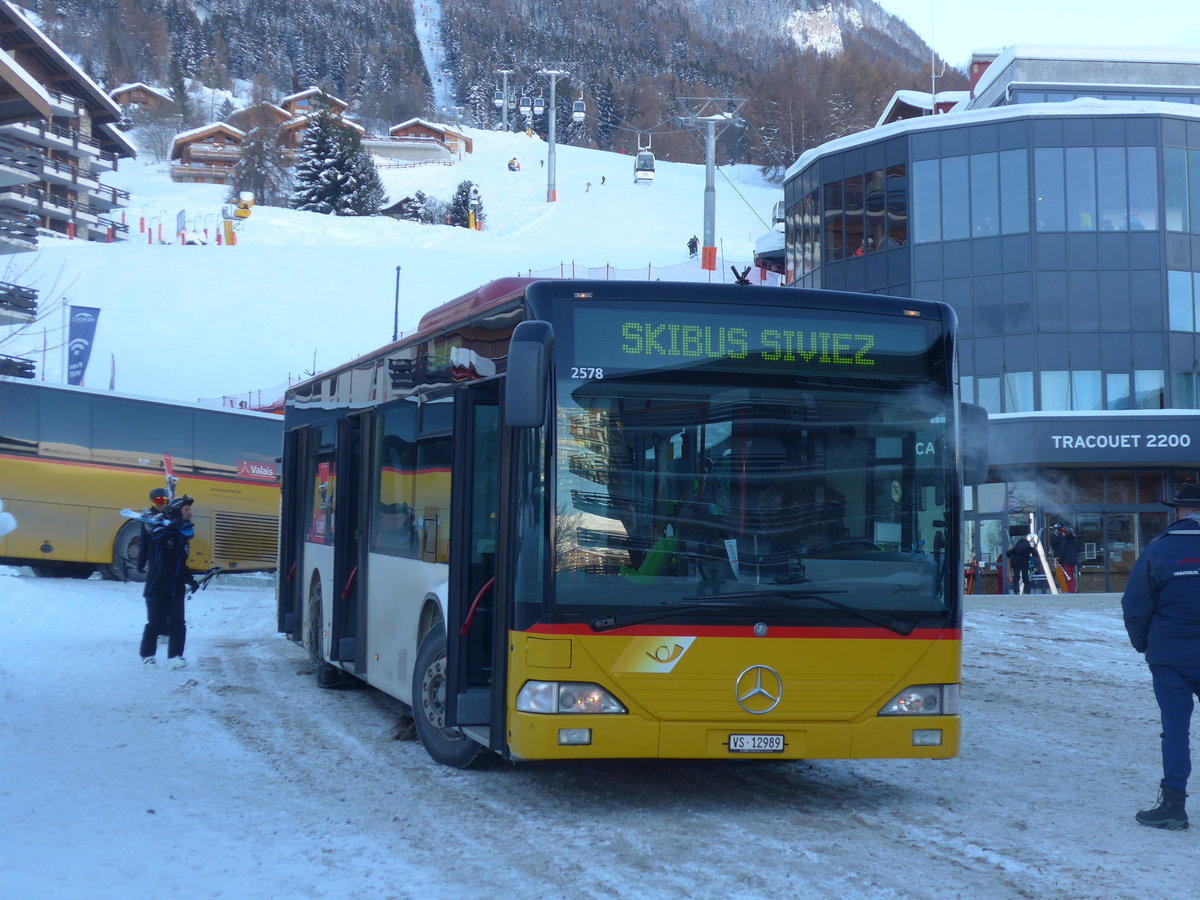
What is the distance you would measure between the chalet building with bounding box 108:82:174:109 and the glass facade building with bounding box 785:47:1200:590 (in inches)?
4908

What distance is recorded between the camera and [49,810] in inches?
278

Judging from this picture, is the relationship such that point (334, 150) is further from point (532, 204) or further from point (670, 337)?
point (670, 337)

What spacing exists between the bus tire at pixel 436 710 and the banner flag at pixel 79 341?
31.7 meters

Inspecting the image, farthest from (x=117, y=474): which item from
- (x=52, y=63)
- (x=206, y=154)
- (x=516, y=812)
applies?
(x=206, y=154)

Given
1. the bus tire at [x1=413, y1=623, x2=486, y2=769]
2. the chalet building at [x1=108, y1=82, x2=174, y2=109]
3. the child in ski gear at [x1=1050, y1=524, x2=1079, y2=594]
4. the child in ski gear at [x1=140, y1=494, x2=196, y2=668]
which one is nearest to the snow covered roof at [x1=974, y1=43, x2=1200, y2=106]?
the child in ski gear at [x1=1050, y1=524, x2=1079, y2=594]

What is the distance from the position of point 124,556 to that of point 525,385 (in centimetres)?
2024

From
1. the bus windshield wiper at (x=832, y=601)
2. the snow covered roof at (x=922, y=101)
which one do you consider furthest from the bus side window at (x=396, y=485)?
the snow covered roof at (x=922, y=101)

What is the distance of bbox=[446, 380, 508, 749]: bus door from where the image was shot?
7.86 meters

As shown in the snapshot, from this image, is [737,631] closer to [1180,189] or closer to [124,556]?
[124,556]

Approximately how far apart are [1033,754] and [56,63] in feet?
246

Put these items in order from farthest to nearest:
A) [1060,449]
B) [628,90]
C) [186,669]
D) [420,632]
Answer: [628,90] < [1060,449] < [186,669] < [420,632]

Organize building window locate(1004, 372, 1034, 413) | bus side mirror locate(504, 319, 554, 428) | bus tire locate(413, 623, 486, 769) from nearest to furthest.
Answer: bus side mirror locate(504, 319, 554, 428), bus tire locate(413, 623, 486, 769), building window locate(1004, 372, 1034, 413)

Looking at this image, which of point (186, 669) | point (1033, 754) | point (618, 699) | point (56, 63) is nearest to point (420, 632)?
point (618, 699)

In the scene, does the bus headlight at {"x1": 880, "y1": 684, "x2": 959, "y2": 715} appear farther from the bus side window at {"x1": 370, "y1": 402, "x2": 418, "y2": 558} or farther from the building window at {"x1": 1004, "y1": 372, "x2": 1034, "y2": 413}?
the building window at {"x1": 1004, "y1": 372, "x2": 1034, "y2": 413}
